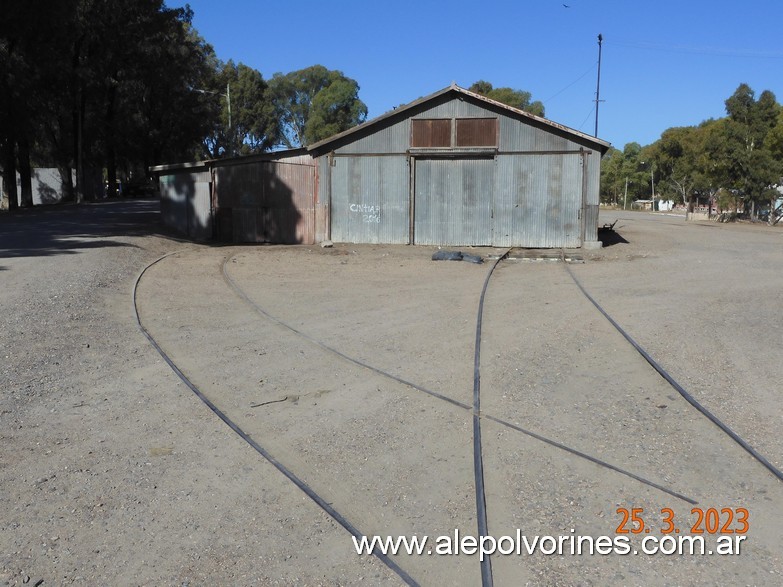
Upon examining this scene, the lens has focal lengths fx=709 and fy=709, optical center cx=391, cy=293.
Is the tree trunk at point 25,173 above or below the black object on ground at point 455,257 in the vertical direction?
above

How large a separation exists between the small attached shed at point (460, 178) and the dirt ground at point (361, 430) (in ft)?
35.2

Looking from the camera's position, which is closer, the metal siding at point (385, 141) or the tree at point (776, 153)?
the metal siding at point (385, 141)

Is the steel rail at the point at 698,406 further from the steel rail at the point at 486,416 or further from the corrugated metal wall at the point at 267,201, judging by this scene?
the corrugated metal wall at the point at 267,201

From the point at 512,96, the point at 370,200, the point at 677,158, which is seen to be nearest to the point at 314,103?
the point at 512,96

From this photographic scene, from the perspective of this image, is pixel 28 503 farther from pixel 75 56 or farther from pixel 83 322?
pixel 75 56

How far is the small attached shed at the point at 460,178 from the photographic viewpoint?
24.7 meters

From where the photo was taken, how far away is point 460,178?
2541 centimetres

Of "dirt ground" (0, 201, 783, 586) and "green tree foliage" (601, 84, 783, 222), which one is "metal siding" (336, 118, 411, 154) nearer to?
"dirt ground" (0, 201, 783, 586)

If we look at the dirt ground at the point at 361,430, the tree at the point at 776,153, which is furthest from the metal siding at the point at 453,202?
the tree at the point at 776,153

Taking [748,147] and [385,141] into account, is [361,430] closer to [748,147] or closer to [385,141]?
[385,141]

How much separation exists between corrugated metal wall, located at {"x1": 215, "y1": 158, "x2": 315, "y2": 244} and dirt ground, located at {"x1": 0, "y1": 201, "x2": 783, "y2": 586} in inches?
471

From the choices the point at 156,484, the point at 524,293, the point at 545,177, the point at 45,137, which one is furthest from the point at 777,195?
the point at 45,137

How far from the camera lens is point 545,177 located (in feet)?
81.4

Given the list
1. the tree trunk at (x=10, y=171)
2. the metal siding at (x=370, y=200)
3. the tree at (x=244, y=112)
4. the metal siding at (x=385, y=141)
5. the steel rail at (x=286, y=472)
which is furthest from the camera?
the tree at (x=244, y=112)
